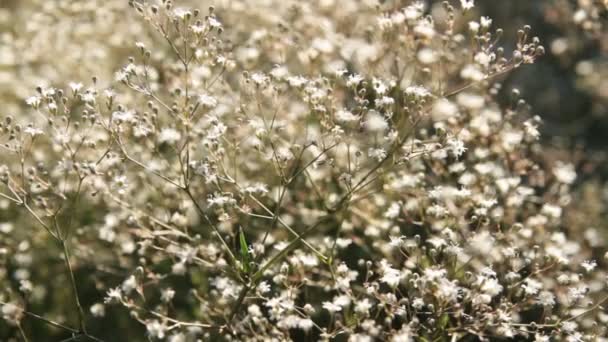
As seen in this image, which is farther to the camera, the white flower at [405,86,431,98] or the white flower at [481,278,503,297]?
the white flower at [405,86,431,98]

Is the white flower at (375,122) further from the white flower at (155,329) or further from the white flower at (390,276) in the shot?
the white flower at (155,329)

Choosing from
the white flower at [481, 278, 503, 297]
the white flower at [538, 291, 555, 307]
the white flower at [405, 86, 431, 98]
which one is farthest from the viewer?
the white flower at [405, 86, 431, 98]

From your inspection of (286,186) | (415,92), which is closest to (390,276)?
(286,186)

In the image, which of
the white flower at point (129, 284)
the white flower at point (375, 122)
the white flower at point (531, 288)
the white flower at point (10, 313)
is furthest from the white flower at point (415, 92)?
the white flower at point (10, 313)

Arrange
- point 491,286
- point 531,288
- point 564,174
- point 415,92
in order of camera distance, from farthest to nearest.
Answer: point 564,174, point 415,92, point 531,288, point 491,286

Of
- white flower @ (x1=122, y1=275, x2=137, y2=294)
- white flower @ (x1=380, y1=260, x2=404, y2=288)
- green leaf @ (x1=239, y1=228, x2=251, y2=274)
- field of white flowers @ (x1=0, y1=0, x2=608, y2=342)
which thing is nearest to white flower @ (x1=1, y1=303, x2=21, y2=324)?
field of white flowers @ (x1=0, y1=0, x2=608, y2=342)

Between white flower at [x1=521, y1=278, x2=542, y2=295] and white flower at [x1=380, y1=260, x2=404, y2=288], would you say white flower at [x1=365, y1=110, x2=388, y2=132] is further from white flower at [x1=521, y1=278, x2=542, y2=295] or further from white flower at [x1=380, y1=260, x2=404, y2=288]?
white flower at [x1=521, y1=278, x2=542, y2=295]

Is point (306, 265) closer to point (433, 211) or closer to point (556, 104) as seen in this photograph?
point (433, 211)

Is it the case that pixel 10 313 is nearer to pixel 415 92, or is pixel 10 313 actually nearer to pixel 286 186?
pixel 286 186
